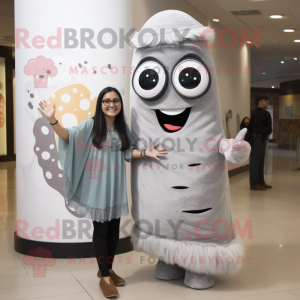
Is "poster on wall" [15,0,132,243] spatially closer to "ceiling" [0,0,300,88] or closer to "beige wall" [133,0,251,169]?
"beige wall" [133,0,251,169]

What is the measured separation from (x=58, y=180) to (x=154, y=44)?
1.42m

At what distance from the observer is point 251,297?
2.69 meters

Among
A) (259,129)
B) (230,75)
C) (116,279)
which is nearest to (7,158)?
(230,75)

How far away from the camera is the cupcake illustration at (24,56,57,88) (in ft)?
11.3

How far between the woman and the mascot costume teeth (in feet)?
0.50

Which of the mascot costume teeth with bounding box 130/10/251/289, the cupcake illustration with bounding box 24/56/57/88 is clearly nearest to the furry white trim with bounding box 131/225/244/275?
the mascot costume teeth with bounding box 130/10/251/289

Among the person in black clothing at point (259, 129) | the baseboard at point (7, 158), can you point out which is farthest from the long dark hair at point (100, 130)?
the baseboard at point (7, 158)

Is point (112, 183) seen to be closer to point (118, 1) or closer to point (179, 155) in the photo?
point (179, 155)

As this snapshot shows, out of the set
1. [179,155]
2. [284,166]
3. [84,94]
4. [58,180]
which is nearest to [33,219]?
[58,180]

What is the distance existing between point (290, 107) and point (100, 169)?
17.9 meters

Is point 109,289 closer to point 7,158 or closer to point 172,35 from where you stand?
point 172,35

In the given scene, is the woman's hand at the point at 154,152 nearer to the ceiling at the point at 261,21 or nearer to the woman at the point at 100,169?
the woman at the point at 100,169

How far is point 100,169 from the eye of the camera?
274 centimetres

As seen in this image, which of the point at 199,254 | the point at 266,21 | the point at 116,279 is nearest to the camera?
the point at 199,254
